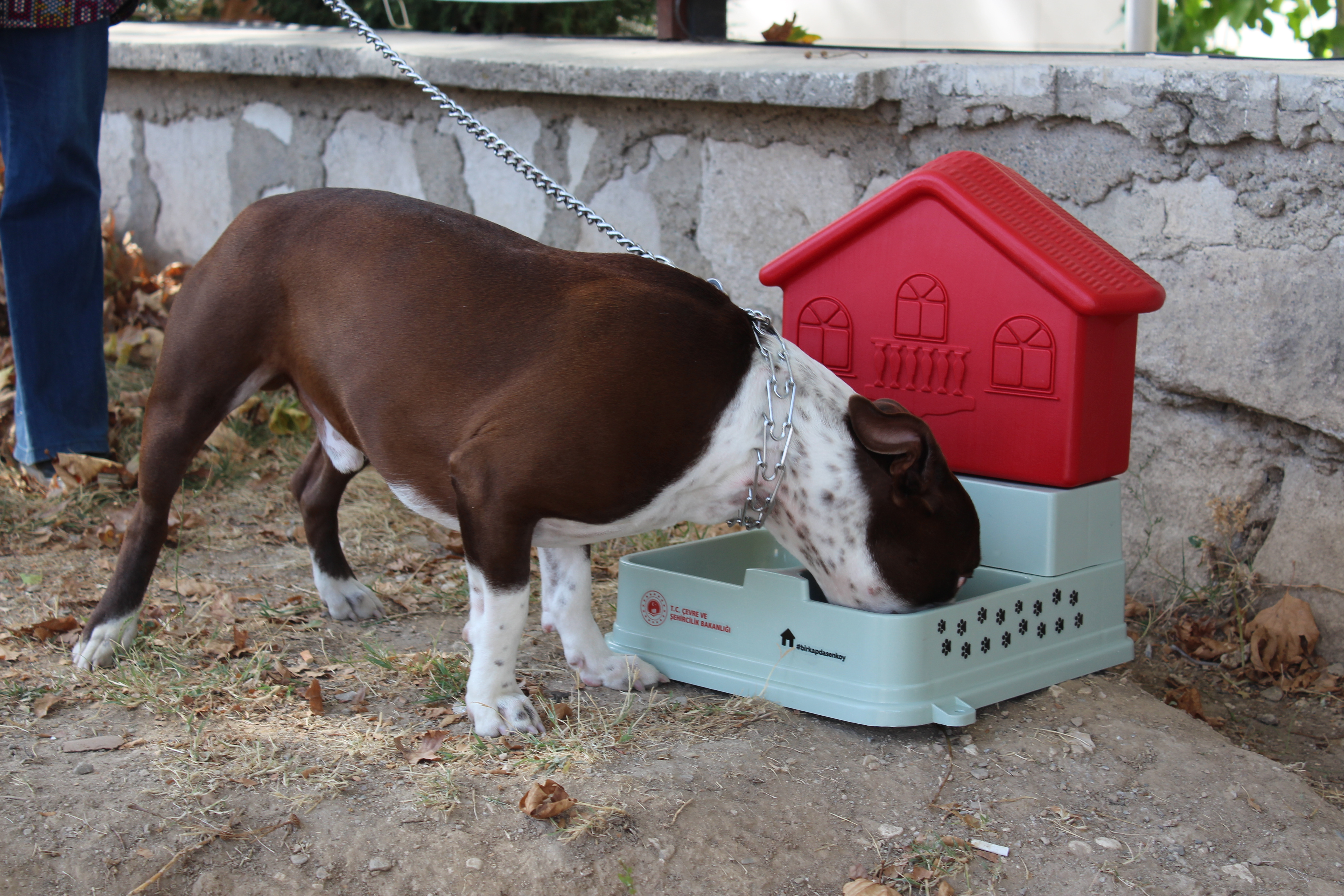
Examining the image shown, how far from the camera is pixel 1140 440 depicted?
3102 millimetres

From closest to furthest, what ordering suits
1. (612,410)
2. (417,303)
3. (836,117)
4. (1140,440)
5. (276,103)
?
(612,410) < (417,303) < (1140,440) < (836,117) < (276,103)

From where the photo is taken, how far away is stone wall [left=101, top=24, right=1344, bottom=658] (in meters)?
2.81

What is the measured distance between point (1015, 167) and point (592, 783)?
1973mm

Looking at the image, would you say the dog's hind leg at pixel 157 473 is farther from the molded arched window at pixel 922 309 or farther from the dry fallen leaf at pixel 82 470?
the molded arched window at pixel 922 309

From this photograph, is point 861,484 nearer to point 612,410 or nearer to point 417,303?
point 612,410

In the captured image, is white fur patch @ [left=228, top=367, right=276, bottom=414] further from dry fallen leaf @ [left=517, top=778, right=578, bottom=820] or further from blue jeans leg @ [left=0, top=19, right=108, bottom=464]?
blue jeans leg @ [left=0, top=19, right=108, bottom=464]

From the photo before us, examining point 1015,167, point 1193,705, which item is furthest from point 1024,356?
point 1015,167

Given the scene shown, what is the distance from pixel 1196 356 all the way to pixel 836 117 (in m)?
1.14

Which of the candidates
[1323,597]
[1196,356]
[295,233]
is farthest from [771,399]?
[1323,597]

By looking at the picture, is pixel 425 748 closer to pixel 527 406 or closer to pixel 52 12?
pixel 527 406

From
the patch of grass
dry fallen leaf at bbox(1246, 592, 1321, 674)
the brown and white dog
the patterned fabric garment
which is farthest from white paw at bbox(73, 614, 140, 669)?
dry fallen leaf at bbox(1246, 592, 1321, 674)

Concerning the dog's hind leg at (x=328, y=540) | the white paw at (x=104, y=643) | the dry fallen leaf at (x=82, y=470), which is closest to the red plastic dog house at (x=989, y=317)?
the dog's hind leg at (x=328, y=540)

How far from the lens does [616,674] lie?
2.47 m

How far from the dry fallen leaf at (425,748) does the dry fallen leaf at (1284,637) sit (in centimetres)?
183
